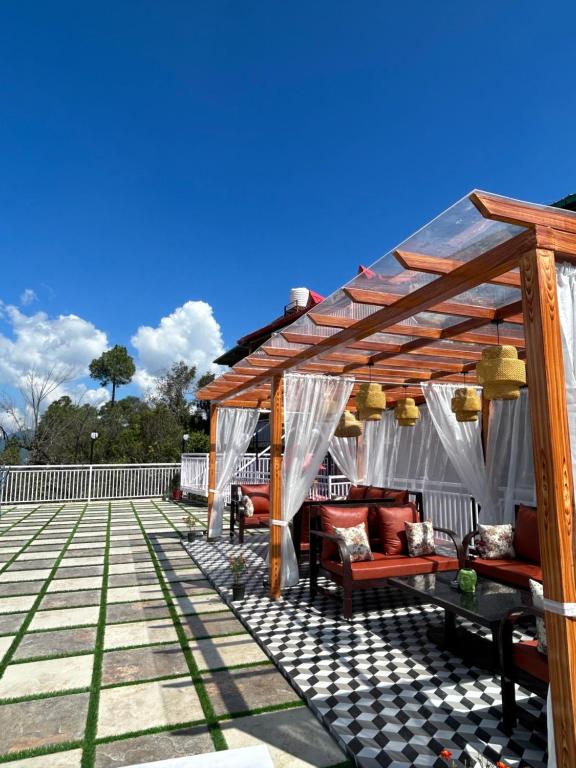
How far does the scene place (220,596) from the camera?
4820 millimetres

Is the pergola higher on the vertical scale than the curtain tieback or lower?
higher

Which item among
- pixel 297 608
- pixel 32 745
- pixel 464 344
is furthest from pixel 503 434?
pixel 32 745

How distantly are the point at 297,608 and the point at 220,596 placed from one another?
0.90 meters

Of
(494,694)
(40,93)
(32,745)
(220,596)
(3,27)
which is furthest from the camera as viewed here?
(40,93)

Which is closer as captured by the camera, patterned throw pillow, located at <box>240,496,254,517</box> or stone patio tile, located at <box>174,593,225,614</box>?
stone patio tile, located at <box>174,593,225,614</box>

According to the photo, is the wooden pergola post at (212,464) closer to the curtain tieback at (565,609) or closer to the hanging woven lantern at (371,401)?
the hanging woven lantern at (371,401)

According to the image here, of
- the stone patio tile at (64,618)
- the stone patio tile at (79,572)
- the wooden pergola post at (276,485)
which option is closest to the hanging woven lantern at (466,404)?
the wooden pergola post at (276,485)

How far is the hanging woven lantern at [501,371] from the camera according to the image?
2.85 m

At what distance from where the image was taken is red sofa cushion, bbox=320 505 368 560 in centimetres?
470

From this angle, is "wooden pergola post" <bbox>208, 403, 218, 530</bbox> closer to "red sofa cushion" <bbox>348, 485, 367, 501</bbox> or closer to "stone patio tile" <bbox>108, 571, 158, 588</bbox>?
"stone patio tile" <bbox>108, 571, 158, 588</bbox>

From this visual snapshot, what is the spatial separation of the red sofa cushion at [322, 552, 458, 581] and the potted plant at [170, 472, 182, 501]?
30.0 feet

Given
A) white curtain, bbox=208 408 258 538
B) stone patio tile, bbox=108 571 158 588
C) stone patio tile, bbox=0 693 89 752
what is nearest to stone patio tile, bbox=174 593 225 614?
stone patio tile, bbox=108 571 158 588

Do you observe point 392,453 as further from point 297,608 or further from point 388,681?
point 388,681

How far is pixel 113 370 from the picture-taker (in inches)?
1081
